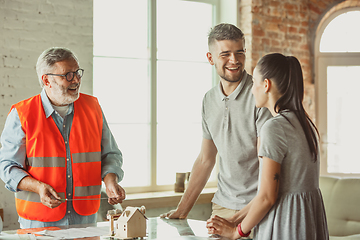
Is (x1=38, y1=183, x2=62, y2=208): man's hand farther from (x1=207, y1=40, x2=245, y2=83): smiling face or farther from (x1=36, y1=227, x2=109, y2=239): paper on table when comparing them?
(x1=207, y1=40, x2=245, y2=83): smiling face

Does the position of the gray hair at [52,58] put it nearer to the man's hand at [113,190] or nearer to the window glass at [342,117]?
the man's hand at [113,190]

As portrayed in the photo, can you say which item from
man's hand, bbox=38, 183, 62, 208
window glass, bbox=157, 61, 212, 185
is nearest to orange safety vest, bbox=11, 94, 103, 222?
man's hand, bbox=38, 183, 62, 208

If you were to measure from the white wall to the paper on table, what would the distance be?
1801 millimetres

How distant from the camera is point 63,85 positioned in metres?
2.40

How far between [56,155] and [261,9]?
121 inches

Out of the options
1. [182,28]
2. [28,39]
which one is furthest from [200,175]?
[182,28]

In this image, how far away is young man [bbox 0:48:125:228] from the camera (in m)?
2.28

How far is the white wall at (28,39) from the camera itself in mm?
3572

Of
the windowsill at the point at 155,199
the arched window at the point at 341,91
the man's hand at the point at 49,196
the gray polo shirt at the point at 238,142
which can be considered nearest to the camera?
the man's hand at the point at 49,196

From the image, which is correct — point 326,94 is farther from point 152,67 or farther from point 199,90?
point 152,67

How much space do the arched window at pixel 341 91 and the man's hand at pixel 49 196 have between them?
376 cm

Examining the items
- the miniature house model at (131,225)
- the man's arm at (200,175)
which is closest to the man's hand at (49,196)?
the miniature house model at (131,225)

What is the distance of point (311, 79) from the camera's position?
4.98 metres

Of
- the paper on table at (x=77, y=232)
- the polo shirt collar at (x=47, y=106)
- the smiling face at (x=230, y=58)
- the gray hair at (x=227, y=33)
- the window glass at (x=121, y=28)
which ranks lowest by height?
the paper on table at (x=77, y=232)
